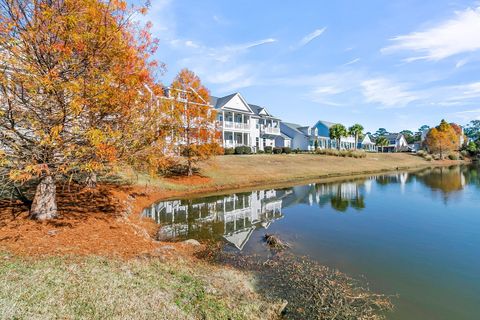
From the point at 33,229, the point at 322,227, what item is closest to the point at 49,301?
the point at 33,229

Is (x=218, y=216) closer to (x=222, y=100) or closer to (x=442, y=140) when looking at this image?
(x=222, y=100)

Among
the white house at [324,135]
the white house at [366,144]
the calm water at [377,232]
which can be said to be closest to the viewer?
the calm water at [377,232]

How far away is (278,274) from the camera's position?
769cm

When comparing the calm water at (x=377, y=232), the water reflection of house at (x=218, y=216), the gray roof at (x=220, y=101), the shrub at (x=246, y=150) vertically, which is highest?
the gray roof at (x=220, y=101)

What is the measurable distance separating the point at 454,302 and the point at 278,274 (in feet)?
14.3

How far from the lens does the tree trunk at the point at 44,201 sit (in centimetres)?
942

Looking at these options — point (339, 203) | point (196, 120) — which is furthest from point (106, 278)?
point (196, 120)

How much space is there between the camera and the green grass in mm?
4758

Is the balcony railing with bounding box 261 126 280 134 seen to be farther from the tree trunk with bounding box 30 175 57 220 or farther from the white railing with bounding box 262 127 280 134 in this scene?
the tree trunk with bounding box 30 175 57 220

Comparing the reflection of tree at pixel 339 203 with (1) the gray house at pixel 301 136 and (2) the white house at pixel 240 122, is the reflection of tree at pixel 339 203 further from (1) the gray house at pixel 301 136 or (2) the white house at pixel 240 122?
(1) the gray house at pixel 301 136

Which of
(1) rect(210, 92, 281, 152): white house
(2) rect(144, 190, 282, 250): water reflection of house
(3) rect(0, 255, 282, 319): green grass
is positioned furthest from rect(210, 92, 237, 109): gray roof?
(3) rect(0, 255, 282, 319): green grass

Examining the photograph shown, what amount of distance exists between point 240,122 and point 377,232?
37.1 m

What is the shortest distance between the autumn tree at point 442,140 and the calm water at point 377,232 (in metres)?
60.0

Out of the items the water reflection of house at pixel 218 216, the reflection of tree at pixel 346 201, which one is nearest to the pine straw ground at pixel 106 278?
the water reflection of house at pixel 218 216
